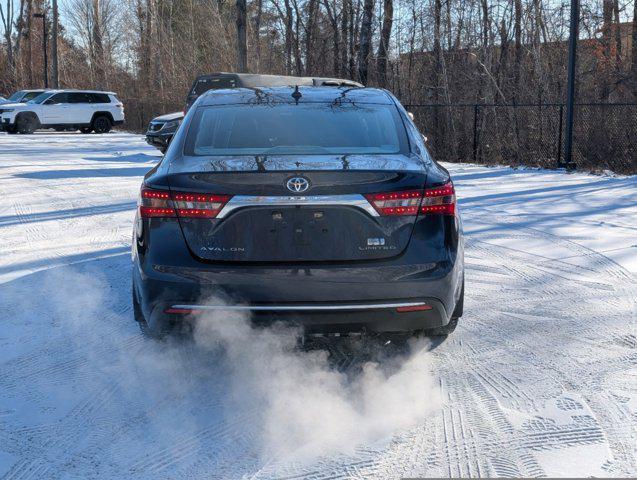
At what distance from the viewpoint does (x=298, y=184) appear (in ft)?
11.8

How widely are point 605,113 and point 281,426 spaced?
559 inches

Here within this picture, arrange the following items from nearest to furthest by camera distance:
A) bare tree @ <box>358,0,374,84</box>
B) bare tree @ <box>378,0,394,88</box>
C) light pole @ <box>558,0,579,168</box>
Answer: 1. light pole @ <box>558,0,579,168</box>
2. bare tree @ <box>358,0,374,84</box>
3. bare tree @ <box>378,0,394,88</box>

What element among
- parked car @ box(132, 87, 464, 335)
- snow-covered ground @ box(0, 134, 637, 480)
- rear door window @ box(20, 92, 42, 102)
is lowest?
snow-covered ground @ box(0, 134, 637, 480)

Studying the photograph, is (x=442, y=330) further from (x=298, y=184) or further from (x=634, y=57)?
(x=634, y=57)

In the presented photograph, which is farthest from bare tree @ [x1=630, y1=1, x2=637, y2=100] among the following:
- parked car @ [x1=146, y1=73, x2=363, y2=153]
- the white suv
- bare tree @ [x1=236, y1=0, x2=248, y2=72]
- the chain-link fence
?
the white suv

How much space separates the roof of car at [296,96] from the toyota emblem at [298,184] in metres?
1.33

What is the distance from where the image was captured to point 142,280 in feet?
12.4

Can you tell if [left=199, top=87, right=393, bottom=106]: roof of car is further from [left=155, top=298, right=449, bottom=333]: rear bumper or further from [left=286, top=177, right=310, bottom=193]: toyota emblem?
[left=155, top=298, right=449, bottom=333]: rear bumper

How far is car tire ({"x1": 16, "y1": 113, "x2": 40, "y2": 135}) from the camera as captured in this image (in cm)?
3034

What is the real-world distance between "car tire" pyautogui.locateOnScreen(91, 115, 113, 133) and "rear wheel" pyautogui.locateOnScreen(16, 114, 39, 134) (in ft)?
7.65

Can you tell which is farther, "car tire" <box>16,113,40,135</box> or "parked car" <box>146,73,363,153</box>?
"car tire" <box>16,113,40,135</box>

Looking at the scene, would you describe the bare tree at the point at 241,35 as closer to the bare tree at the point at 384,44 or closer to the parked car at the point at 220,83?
the bare tree at the point at 384,44

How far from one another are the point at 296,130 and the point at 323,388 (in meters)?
1.55

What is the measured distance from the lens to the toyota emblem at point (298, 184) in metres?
3.59
